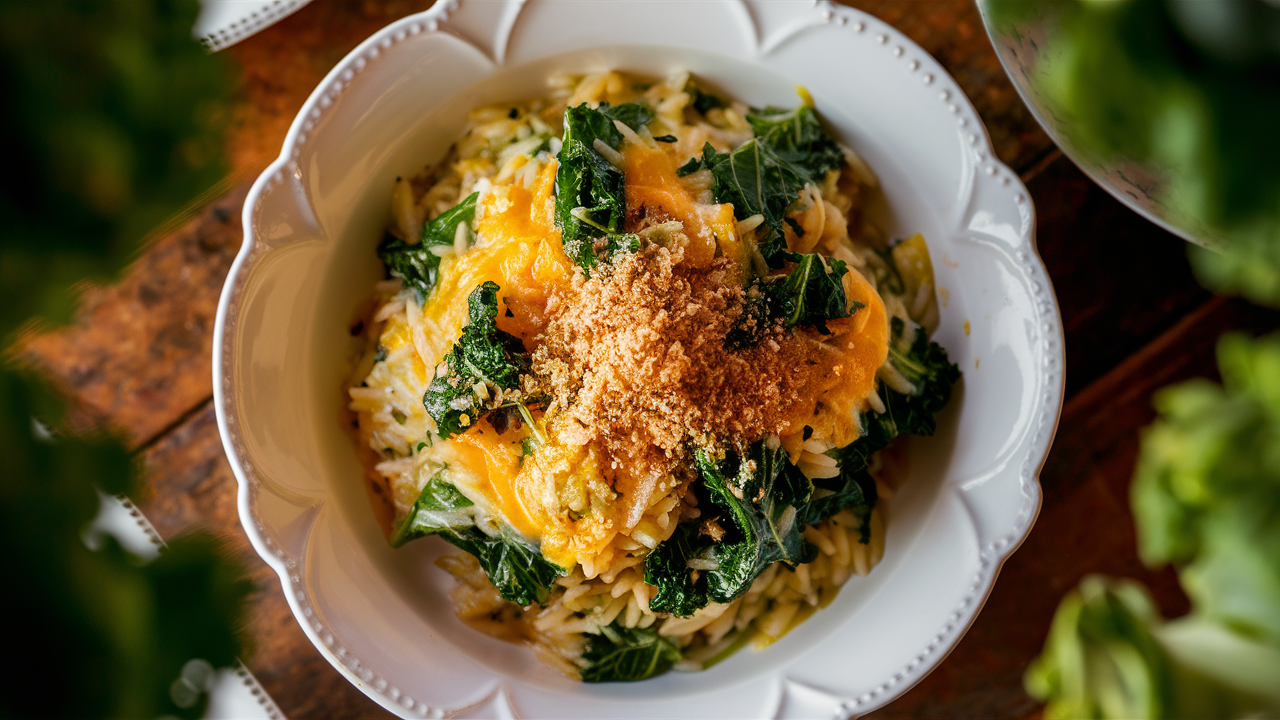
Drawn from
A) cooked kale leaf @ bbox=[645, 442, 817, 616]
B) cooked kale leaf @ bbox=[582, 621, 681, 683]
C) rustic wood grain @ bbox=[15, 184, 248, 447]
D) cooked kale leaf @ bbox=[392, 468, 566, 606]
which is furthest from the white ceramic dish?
rustic wood grain @ bbox=[15, 184, 248, 447]

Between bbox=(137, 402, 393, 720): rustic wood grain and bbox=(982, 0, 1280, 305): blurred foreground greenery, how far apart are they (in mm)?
3807

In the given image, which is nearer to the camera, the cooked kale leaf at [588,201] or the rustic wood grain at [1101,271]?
the cooked kale leaf at [588,201]

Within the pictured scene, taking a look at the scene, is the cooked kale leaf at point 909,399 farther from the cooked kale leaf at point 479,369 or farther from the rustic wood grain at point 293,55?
the rustic wood grain at point 293,55

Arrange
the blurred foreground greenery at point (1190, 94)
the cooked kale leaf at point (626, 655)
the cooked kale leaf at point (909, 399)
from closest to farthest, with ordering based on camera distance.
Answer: the blurred foreground greenery at point (1190, 94) < the cooked kale leaf at point (909, 399) < the cooked kale leaf at point (626, 655)

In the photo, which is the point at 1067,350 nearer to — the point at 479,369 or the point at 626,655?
the point at 626,655

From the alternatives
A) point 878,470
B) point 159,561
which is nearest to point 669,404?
point 878,470

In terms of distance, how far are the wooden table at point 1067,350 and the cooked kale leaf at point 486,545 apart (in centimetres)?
117

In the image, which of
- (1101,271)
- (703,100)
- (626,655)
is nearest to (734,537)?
(626,655)

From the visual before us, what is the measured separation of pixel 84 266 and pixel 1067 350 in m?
4.09

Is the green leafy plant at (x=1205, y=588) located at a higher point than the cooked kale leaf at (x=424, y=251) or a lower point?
higher

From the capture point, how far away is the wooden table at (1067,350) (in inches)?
155

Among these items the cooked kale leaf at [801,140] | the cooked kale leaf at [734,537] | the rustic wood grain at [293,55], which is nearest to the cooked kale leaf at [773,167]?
the cooked kale leaf at [801,140]

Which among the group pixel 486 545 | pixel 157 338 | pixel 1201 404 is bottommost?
pixel 486 545

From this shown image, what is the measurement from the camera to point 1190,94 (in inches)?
46.2
